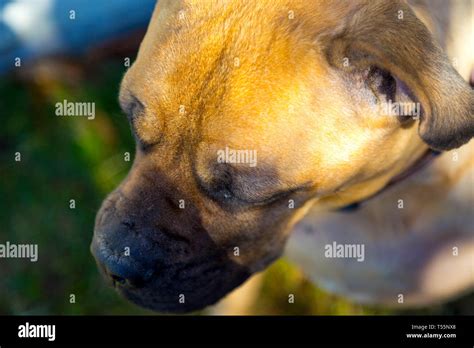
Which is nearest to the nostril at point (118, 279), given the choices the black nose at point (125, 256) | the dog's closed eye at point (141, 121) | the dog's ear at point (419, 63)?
the black nose at point (125, 256)

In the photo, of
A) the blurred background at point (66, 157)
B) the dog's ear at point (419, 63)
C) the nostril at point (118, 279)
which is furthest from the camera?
the blurred background at point (66, 157)

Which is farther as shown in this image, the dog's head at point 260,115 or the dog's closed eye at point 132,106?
the dog's closed eye at point 132,106

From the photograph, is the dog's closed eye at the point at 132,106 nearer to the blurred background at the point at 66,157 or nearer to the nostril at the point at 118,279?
the nostril at the point at 118,279

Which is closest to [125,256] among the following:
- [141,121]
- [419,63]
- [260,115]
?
[141,121]

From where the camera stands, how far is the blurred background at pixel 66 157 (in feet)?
11.5

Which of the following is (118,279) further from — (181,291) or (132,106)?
(132,106)

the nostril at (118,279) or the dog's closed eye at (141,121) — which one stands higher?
the dog's closed eye at (141,121)

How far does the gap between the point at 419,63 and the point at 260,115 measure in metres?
0.44

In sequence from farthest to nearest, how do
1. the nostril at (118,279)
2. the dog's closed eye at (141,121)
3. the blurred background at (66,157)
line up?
the blurred background at (66,157) < the nostril at (118,279) < the dog's closed eye at (141,121)

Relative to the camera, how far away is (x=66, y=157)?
3814 millimetres

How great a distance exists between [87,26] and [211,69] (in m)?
1.97
